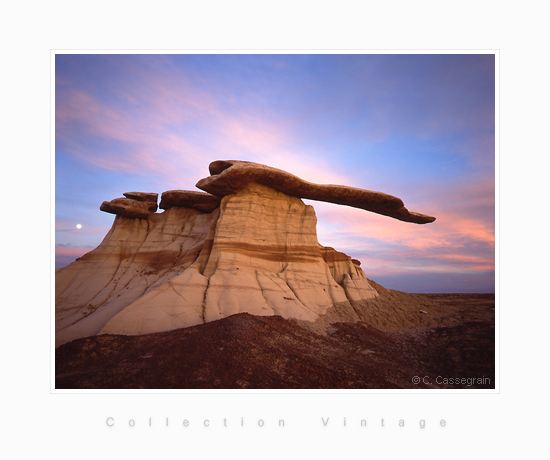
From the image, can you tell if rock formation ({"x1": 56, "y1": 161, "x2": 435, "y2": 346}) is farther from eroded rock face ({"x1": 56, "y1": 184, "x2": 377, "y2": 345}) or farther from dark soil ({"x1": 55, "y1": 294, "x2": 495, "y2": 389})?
dark soil ({"x1": 55, "y1": 294, "x2": 495, "y2": 389})

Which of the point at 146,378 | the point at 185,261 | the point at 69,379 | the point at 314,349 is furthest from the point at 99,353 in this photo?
the point at 185,261

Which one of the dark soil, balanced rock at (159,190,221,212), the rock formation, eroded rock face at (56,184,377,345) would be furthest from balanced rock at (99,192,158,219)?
the dark soil

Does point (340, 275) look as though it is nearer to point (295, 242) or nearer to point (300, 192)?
point (295, 242)

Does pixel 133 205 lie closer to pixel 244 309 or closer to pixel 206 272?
pixel 206 272

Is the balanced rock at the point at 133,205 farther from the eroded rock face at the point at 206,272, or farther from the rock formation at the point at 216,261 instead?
the eroded rock face at the point at 206,272

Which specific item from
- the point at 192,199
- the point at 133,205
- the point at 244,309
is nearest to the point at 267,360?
the point at 244,309
